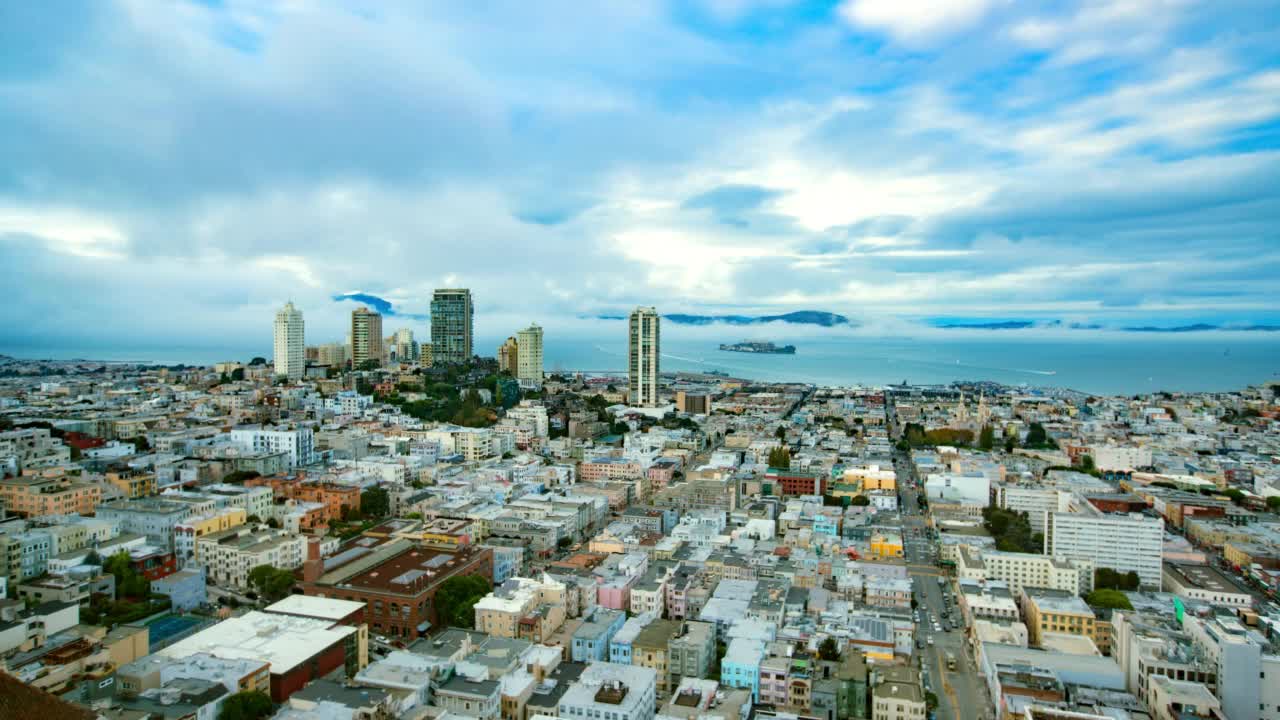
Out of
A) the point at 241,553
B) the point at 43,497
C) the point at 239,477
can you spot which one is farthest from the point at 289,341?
the point at 241,553

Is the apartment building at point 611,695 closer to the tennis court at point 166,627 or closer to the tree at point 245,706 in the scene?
the tree at point 245,706

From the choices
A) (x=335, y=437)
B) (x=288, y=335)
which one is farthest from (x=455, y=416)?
(x=288, y=335)

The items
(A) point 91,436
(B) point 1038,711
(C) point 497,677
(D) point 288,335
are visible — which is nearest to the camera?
(B) point 1038,711

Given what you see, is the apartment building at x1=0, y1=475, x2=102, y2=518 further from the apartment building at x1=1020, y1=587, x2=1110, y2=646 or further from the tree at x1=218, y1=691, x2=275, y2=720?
the apartment building at x1=1020, y1=587, x2=1110, y2=646

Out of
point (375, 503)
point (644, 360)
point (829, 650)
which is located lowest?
point (829, 650)

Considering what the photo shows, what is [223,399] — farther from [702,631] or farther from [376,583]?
[702,631]

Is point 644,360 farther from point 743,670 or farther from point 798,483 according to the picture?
point 743,670
